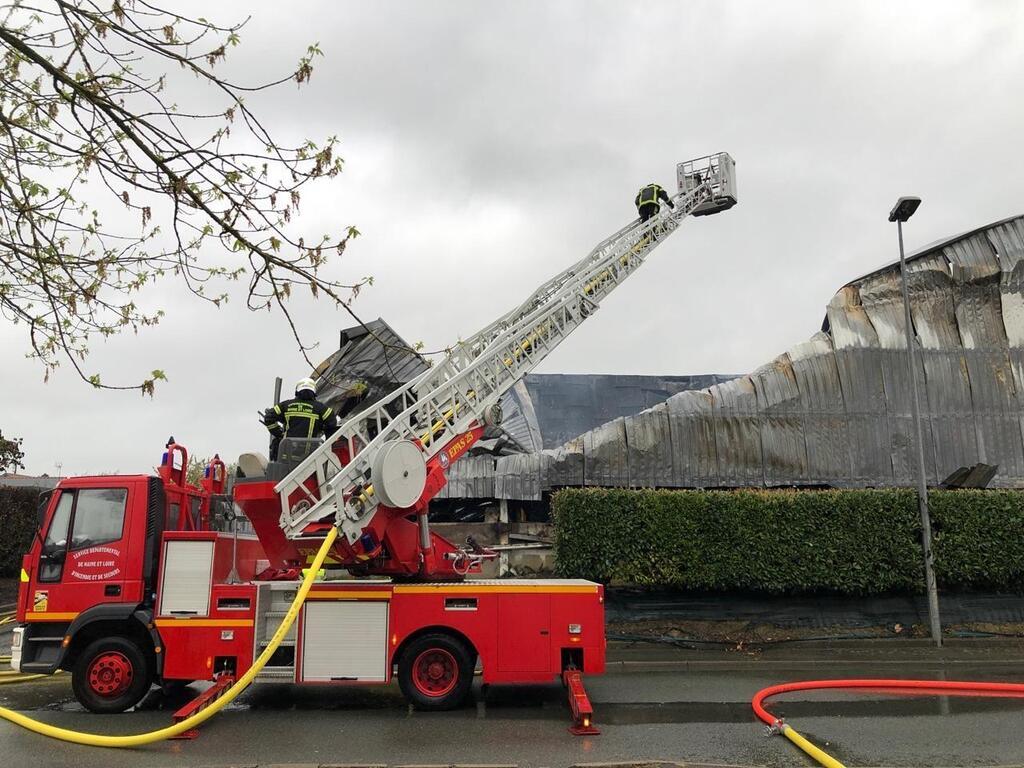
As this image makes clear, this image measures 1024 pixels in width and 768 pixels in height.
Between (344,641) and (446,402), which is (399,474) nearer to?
(446,402)

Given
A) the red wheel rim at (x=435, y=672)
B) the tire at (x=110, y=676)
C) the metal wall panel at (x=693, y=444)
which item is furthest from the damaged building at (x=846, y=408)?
the tire at (x=110, y=676)

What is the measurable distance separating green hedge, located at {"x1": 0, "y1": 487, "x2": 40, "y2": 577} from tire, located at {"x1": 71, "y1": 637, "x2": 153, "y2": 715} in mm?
12485

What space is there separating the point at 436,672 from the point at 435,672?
11mm

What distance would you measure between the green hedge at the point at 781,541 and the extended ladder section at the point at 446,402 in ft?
11.7

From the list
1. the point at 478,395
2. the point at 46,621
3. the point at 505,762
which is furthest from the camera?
the point at 478,395

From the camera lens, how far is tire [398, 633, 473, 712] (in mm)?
7992

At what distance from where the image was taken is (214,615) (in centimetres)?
786

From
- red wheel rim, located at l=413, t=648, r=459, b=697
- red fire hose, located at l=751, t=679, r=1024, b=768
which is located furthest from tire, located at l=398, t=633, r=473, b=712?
red fire hose, located at l=751, t=679, r=1024, b=768

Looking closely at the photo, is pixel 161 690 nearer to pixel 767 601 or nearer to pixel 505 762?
pixel 505 762

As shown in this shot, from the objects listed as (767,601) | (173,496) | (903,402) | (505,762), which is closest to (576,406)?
(903,402)

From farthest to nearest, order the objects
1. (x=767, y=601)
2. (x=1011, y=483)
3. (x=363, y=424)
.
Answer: (x=1011, y=483)
(x=767, y=601)
(x=363, y=424)

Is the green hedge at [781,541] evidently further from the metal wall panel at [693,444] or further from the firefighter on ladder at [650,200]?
the firefighter on ladder at [650,200]

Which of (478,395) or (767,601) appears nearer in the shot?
(478,395)

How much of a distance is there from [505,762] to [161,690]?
15.3 ft
